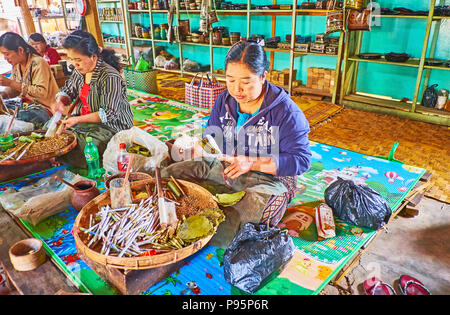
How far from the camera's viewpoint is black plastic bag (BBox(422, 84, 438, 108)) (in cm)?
447

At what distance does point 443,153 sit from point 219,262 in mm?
3041

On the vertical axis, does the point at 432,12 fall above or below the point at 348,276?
above

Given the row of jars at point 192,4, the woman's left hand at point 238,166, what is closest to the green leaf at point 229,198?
the woman's left hand at point 238,166

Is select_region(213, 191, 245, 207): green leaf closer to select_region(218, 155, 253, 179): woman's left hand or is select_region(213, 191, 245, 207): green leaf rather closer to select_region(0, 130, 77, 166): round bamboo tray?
select_region(218, 155, 253, 179): woman's left hand

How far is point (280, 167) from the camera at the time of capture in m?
1.81

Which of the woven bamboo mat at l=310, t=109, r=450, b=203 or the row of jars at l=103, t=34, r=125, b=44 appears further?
the row of jars at l=103, t=34, r=125, b=44

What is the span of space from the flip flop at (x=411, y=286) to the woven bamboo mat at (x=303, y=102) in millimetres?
2804

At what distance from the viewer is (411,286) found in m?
1.68

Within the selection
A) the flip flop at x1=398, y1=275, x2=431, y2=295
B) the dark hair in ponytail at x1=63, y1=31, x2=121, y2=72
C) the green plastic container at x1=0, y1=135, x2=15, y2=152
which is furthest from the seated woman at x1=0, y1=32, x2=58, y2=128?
the flip flop at x1=398, y1=275, x2=431, y2=295

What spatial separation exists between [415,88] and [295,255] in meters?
3.70

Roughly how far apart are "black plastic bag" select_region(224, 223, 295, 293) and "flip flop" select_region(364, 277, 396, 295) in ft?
1.48

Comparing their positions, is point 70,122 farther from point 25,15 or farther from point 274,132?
point 25,15
